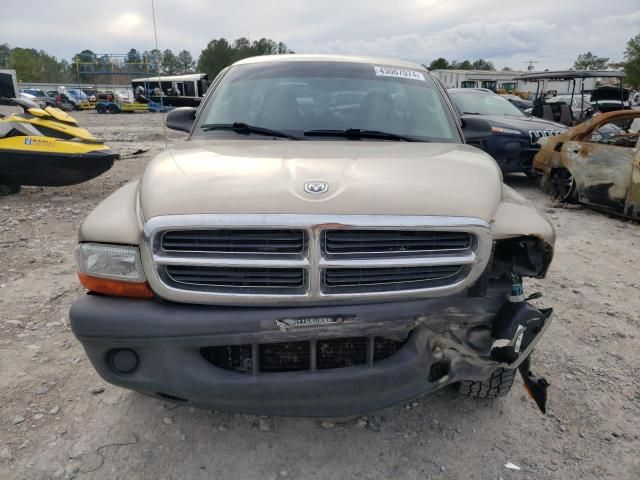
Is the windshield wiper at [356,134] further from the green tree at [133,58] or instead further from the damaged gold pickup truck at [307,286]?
the green tree at [133,58]

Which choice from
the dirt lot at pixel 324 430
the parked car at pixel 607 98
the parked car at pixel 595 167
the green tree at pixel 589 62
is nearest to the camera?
the dirt lot at pixel 324 430

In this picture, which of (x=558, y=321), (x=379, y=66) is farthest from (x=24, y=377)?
(x=558, y=321)

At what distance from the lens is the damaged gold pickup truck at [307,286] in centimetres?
193

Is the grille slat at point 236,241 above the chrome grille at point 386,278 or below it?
above

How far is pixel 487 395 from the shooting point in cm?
266

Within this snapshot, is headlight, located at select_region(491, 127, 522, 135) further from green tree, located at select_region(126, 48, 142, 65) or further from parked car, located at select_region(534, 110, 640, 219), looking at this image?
green tree, located at select_region(126, 48, 142, 65)

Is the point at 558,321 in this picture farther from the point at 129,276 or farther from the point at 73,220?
the point at 73,220

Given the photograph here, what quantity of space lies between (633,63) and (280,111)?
182 feet

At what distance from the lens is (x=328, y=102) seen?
10.9 feet

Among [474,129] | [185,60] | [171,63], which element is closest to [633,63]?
[474,129]

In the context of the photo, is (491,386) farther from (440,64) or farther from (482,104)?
(440,64)

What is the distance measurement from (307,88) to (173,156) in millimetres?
1230

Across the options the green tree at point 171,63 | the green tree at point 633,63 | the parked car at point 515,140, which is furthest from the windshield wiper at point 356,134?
the green tree at point 171,63

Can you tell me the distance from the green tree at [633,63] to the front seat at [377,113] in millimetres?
51199
